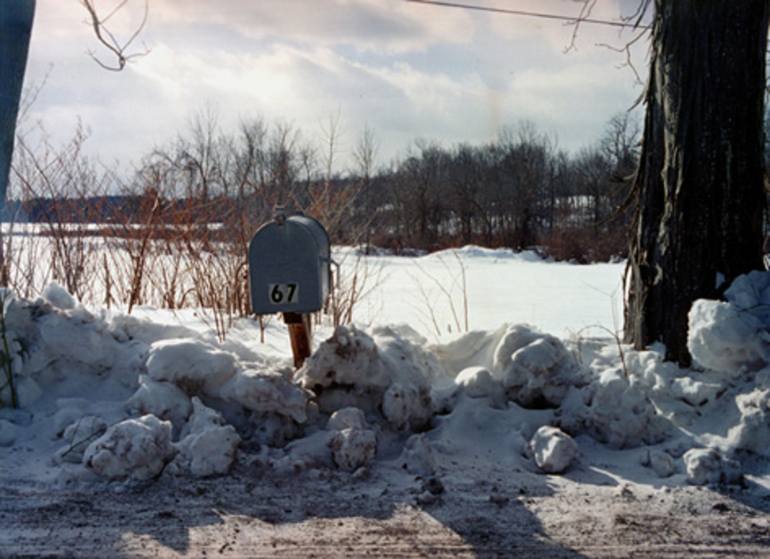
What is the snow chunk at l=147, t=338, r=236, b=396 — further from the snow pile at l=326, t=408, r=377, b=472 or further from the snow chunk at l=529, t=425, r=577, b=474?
the snow chunk at l=529, t=425, r=577, b=474

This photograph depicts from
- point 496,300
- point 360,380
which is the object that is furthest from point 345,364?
point 496,300

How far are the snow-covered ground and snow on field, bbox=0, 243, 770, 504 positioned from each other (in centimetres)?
1

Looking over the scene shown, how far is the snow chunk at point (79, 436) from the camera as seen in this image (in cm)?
347

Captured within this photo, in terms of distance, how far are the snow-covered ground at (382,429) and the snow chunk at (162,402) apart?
11mm

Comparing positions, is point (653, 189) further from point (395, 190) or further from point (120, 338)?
point (395, 190)

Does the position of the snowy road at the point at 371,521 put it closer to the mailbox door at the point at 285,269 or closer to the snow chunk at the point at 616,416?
the snow chunk at the point at 616,416

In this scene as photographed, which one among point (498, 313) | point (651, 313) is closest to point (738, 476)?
point (651, 313)

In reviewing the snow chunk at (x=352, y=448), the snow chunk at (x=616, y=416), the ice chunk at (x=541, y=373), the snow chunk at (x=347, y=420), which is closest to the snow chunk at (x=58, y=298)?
the snow chunk at (x=347, y=420)

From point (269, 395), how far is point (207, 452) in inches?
17.4

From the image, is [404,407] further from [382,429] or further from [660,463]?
[660,463]

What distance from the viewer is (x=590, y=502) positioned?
3.20 metres

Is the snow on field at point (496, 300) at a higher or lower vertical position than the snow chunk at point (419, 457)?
higher

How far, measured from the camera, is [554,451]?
3537 mm

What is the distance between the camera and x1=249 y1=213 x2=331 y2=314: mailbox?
383 centimetres
